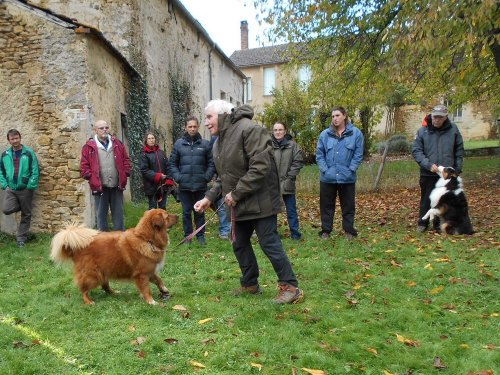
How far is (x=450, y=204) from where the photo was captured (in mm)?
7996

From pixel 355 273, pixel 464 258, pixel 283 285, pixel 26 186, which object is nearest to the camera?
pixel 283 285

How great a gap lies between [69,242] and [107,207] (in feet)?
9.39

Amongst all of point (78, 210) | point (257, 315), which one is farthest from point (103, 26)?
point (257, 315)

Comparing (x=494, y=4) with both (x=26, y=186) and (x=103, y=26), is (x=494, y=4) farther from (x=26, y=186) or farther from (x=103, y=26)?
(x=103, y=26)

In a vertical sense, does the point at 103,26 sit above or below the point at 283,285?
above

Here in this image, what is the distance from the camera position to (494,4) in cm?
680

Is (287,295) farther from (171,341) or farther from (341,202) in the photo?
(341,202)

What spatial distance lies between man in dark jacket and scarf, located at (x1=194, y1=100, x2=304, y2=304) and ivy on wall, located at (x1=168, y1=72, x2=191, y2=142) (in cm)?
1224

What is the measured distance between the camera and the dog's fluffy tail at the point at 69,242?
505 cm

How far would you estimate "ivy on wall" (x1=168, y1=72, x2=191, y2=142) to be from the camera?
55.0 ft

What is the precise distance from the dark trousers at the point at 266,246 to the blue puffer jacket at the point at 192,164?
2904 millimetres

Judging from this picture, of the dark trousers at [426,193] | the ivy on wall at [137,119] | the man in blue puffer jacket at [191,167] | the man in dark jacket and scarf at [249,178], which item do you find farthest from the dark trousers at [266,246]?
the ivy on wall at [137,119]

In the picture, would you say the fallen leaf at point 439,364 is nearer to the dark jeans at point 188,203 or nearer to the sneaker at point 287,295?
the sneaker at point 287,295

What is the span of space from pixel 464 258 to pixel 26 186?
7353mm
